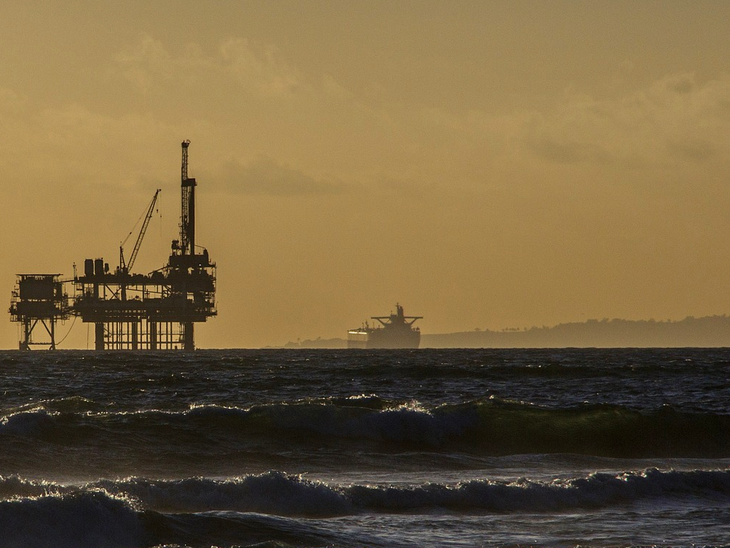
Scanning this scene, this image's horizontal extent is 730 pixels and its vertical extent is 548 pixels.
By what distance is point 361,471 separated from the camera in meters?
28.5

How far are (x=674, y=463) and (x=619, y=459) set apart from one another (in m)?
2.02

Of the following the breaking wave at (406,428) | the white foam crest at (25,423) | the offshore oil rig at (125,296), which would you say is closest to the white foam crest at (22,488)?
the breaking wave at (406,428)

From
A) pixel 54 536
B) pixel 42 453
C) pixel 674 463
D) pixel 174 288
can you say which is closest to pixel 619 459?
pixel 674 463

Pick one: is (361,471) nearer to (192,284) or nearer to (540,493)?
(540,493)

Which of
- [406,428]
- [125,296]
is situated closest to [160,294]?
[125,296]

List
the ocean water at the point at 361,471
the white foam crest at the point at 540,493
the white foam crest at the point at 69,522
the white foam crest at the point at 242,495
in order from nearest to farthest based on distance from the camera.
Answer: the white foam crest at the point at 69,522 < the ocean water at the point at 361,471 < the white foam crest at the point at 242,495 < the white foam crest at the point at 540,493

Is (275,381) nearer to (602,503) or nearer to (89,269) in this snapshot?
(602,503)

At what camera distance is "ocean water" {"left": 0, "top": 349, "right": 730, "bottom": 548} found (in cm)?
1981

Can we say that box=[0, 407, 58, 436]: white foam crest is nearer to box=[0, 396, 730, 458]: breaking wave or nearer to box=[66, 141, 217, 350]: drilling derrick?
box=[0, 396, 730, 458]: breaking wave

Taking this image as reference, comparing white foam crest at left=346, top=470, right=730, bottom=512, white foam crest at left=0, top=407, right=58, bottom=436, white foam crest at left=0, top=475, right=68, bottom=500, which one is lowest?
white foam crest at left=346, top=470, right=730, bottom=512

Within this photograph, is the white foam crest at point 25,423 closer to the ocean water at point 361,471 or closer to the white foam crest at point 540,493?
the ocean water at point 361,471

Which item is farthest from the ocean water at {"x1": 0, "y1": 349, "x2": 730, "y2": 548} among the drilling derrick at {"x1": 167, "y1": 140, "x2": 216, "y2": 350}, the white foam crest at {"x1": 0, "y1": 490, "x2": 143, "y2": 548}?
the drilling derrick at {"x1": 167, "y1": 140, "x2": 216, "y2": 350}

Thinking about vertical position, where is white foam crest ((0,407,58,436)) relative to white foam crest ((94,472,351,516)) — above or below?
above

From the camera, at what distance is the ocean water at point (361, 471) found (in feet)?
65.0
